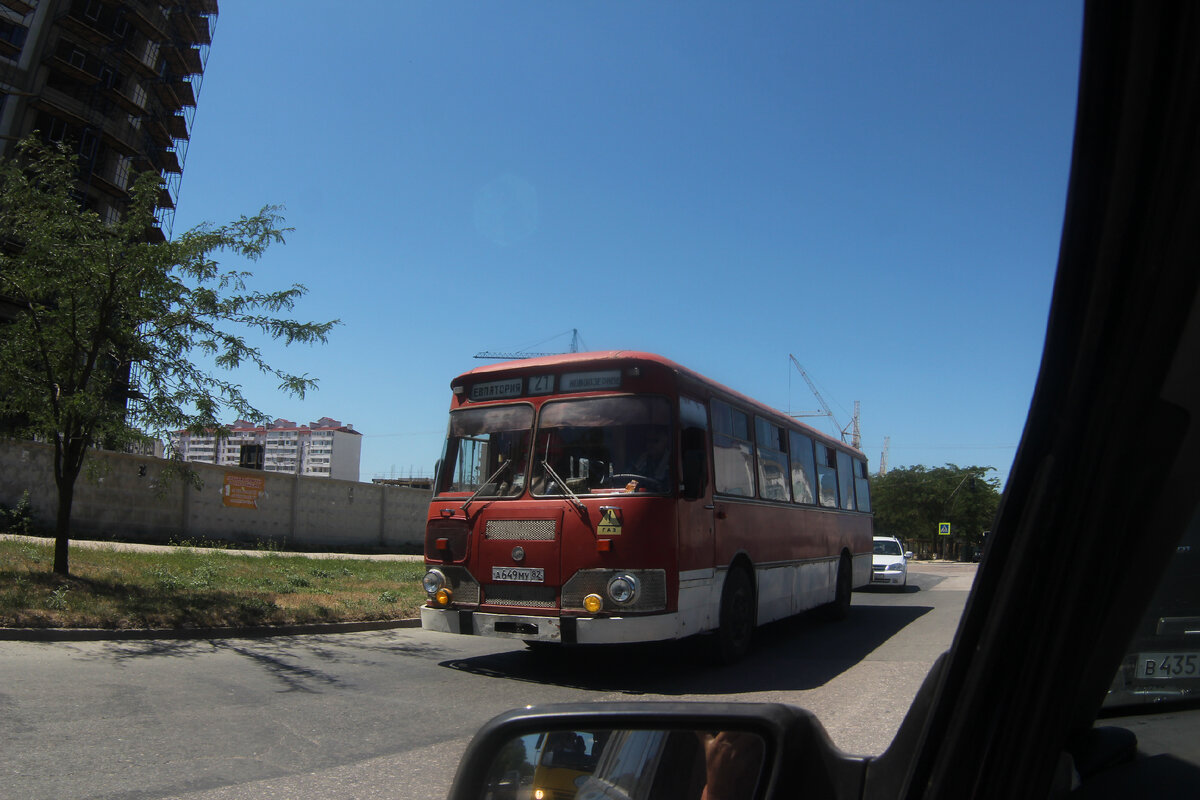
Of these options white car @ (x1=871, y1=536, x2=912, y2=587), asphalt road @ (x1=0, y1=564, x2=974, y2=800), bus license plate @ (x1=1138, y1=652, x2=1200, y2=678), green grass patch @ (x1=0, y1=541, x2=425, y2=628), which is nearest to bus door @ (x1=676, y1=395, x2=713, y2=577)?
asphalt road @ (x1=0, y1=564, x2=974, y2=800)

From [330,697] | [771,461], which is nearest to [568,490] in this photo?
[330,697]

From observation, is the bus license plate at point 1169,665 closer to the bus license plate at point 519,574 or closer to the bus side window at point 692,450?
the bus side window at point 692,450

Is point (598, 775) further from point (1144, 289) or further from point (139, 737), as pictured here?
point (139, 737)

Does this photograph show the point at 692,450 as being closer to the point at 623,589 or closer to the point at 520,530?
the point at 623,589

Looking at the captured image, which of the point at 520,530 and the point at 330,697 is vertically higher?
the point at 520,530

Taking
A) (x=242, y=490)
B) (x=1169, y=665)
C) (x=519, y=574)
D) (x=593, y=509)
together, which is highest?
(x=242, y=490)

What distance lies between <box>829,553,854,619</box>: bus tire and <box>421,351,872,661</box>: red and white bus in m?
4.53

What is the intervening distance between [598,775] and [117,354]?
40.0 feet

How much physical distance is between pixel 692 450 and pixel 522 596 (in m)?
2.17

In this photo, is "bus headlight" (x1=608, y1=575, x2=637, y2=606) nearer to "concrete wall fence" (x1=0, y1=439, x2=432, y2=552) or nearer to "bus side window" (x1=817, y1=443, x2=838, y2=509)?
"bus side window" (x1=817, y1=443, x2=838, y2=509)

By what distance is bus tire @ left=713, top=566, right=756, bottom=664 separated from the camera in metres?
8.84

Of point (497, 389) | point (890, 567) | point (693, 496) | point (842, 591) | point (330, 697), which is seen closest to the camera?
point (330, 697)

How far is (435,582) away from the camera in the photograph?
337 inches

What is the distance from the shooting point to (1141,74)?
43.0 inches
